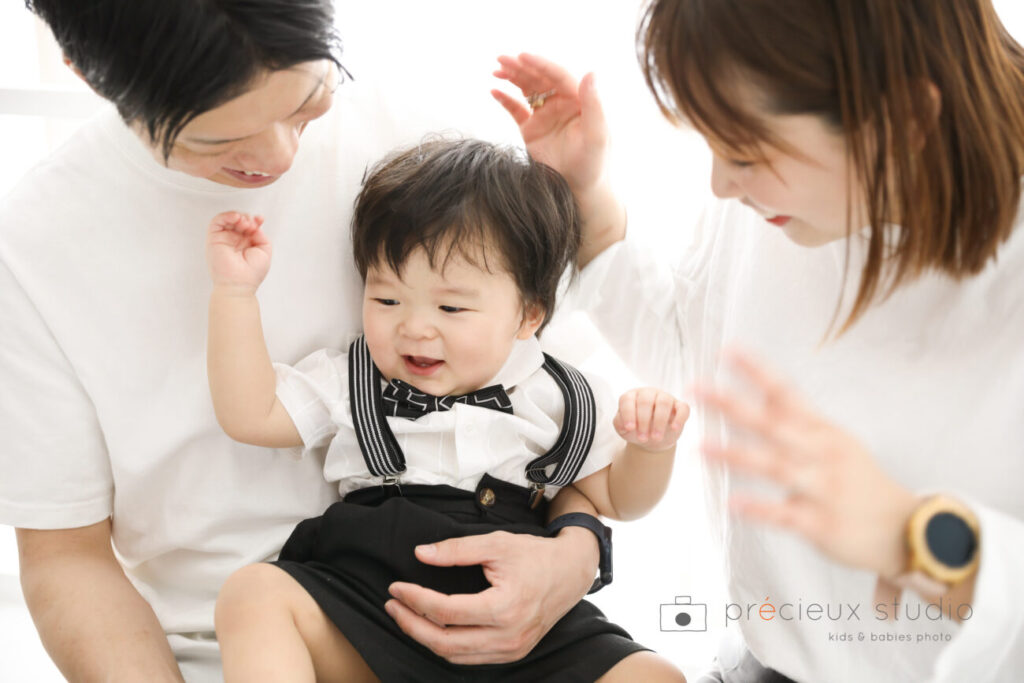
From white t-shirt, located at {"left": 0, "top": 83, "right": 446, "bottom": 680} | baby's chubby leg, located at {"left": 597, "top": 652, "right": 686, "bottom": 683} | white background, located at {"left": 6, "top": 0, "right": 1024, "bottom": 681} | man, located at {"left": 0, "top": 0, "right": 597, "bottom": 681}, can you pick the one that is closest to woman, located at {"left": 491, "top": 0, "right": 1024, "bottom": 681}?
baby's chubby leg, located at {"left": 597, "top": 652, "right": 686, "bottom": 683}

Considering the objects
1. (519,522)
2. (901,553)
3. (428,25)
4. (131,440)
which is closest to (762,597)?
(519,522)

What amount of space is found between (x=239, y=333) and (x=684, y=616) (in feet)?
3.18

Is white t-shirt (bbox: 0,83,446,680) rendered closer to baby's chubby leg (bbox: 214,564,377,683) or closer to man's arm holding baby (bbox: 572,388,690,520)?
baby's chubby leg (bbox: 214,564,377,683)

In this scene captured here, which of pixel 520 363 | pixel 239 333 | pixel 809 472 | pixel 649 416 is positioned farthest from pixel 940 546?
pixel 239 333

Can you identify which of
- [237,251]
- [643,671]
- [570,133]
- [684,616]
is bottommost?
[684,616]

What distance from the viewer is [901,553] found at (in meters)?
0.75

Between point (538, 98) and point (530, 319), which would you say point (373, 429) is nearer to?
point (530, 319)

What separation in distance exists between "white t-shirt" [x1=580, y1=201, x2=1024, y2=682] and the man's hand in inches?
9.5

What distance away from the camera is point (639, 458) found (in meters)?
1.28

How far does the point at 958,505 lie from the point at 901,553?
0.21ft

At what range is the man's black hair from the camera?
894 mm

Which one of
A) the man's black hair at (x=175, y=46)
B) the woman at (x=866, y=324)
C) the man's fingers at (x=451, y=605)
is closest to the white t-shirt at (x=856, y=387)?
the woman at (x=866, y=324)

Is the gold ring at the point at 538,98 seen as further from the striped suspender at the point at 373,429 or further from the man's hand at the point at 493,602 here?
the man's hand at the point at 493,602

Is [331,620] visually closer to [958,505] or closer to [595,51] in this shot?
[958,505]
